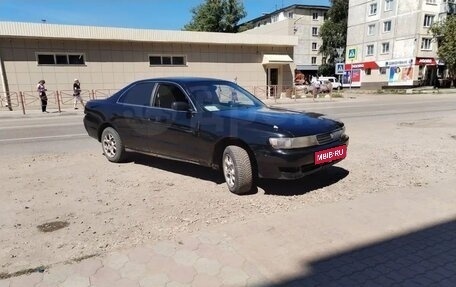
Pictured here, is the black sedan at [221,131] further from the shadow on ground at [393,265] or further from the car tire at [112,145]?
the shadow on ground at [393,265]

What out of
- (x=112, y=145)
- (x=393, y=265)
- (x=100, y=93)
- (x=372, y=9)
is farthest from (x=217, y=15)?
(x=393, y=265)

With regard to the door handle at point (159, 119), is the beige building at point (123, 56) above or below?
above

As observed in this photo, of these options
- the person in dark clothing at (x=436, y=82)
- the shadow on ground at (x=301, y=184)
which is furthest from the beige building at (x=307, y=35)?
the shadow on ground at (x=301, y=184)

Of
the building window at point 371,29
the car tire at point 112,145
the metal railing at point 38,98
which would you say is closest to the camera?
the car tire at point 112,145

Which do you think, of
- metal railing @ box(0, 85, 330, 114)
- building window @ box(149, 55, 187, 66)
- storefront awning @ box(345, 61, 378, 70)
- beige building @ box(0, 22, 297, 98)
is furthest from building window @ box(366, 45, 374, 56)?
building window @ box(149, 55, 187, 66)

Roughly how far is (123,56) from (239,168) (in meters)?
21.4

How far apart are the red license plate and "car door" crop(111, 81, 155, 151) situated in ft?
9.09

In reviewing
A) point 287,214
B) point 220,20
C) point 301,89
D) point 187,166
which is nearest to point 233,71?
point 301,89

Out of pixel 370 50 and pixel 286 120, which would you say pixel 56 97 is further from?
pixel 370 50

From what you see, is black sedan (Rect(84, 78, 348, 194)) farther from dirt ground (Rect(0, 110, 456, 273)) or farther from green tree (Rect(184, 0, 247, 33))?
green tree (Rect(184, 0, 247, 33))

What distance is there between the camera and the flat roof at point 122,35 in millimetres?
20800

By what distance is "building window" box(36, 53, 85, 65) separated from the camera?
22.2m

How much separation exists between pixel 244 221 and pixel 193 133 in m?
1.71

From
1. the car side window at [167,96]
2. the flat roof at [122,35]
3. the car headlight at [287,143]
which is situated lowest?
the car headlight at [287,143]
